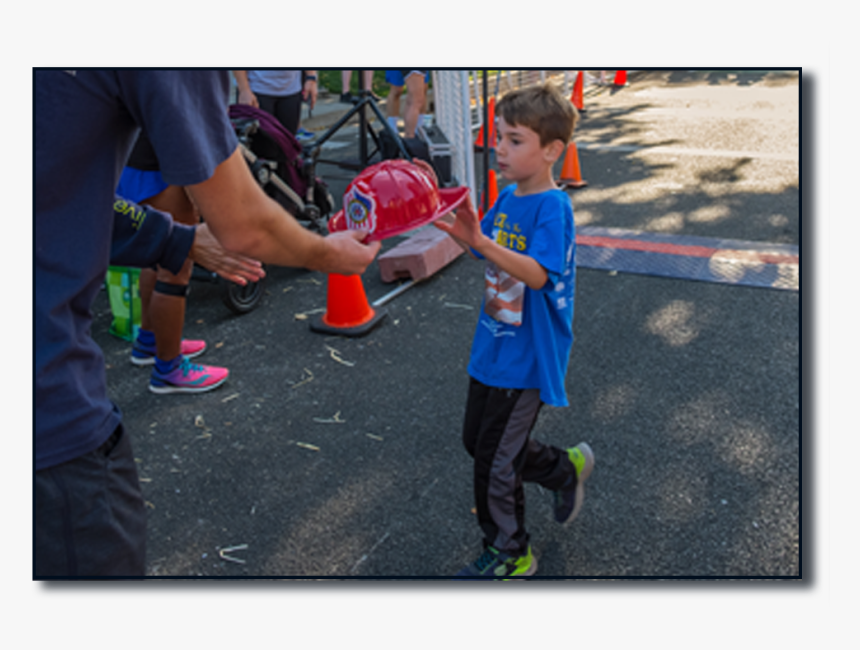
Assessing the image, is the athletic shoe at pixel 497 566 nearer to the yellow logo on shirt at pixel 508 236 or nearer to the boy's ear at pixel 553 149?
the yellow logo on shirt at pixel 508 236

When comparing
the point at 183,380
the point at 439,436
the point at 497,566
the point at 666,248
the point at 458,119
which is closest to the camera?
the point at 497,566

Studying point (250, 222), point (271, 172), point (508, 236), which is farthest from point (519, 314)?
point (271, 172)

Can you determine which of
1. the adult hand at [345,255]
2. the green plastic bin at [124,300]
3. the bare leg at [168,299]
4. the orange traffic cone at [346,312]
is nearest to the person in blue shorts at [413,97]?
the orange traffic cone at [346,312]

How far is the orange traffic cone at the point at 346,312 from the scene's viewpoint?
16.1 feet

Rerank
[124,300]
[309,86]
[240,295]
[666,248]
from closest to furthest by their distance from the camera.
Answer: [124,300], [240,295], [666,248], [309,86]

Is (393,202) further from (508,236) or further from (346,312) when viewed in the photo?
(346,312)

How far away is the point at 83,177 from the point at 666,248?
5536mm

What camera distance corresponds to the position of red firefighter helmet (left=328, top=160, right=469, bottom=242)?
243cm

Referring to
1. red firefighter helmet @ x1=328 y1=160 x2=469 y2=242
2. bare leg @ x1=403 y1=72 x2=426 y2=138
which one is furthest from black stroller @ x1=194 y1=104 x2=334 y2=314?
bare leg @ x1=403 y1=72 x2=426 y2=138

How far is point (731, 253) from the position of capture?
6129 mm

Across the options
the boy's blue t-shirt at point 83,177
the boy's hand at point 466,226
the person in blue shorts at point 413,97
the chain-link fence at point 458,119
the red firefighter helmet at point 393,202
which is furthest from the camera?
the person in blue shorts at point 413,97

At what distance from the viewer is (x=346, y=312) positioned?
5.01 metres

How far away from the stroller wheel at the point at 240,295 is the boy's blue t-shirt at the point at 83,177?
3573mm

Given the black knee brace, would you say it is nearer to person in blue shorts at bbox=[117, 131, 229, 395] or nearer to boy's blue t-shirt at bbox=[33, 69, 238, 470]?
person in blue shorts at bbox=[117, 131, 229, 395]
